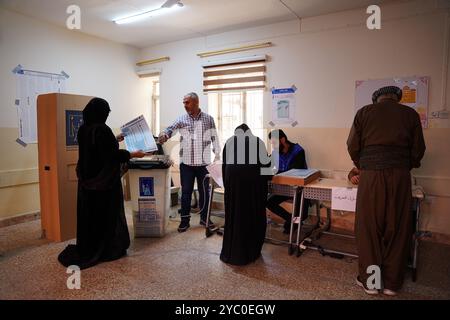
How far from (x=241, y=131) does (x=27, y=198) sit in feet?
9.89

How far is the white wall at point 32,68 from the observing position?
146 inches

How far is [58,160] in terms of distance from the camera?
317cm

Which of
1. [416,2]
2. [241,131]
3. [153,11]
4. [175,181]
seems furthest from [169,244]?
[416,2]

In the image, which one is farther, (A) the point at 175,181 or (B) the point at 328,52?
(A) the point at 175,181

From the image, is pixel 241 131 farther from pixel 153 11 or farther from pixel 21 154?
pixel 21 154

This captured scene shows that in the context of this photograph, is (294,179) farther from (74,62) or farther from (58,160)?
(74,62)

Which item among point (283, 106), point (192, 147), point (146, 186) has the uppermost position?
point (283, 106)

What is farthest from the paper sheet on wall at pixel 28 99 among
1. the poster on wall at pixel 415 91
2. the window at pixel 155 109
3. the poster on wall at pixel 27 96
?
the poster on wall at pixel 415 91

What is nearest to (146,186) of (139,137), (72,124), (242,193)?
(139,137)

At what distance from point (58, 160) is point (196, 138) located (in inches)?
58.3

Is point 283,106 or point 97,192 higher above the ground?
point 283,106

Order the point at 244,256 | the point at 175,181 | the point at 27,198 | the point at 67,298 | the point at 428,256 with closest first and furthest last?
the point at 67,298 < the point at 244,256 < the point at 428,256 < the point at 27,198 < the point at 175,181

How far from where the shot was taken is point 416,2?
126 inches

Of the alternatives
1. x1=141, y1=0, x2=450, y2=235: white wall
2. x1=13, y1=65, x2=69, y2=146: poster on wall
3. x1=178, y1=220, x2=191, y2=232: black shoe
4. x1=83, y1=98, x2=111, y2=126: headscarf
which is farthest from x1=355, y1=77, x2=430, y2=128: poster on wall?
x1=13, y1=65, x2=69, y2=146: poster on wall
